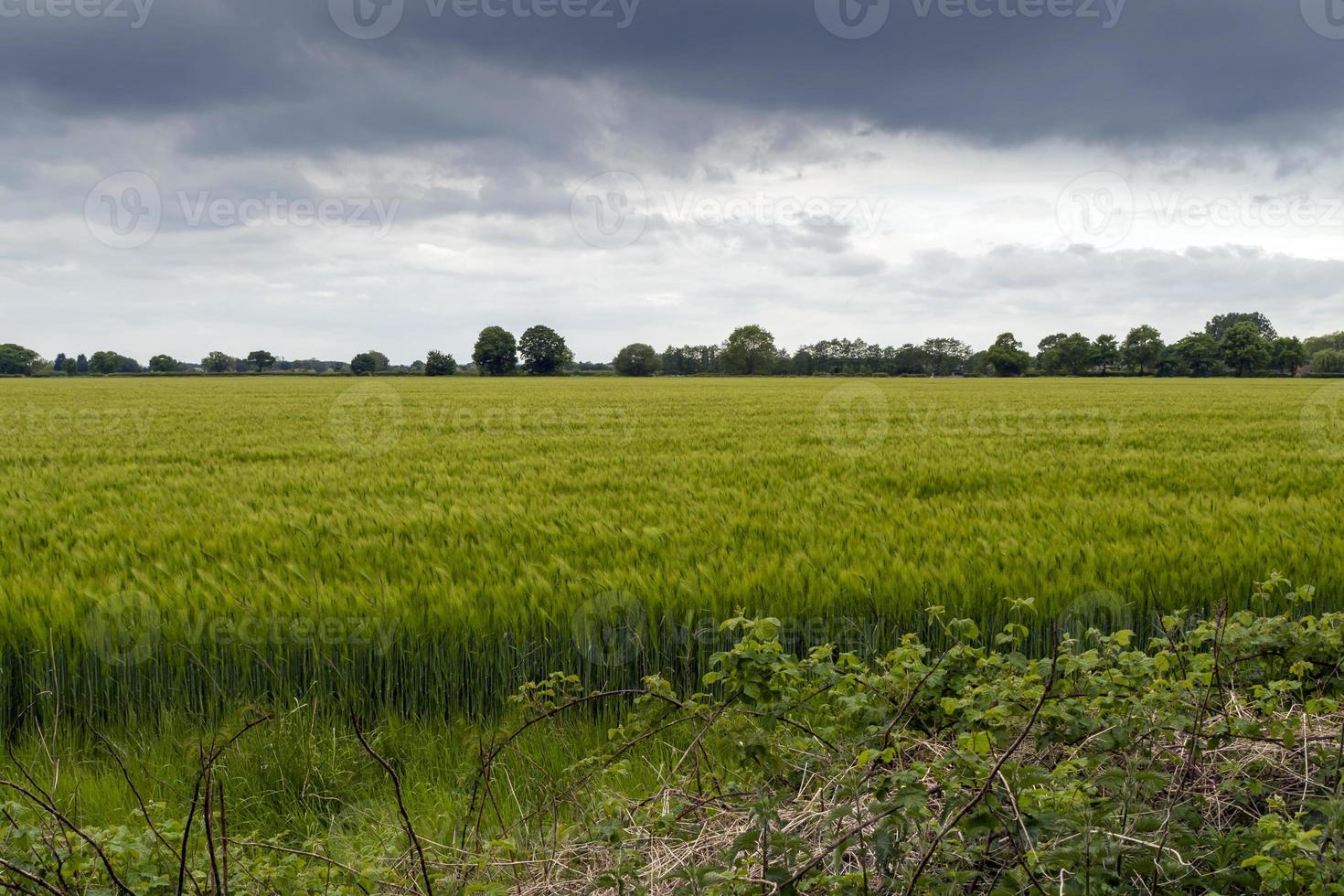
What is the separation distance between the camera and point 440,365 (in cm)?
13200

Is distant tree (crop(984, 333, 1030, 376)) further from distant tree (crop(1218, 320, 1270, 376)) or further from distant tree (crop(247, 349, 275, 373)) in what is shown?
distant tree (crop(247, 349, 275, 373))

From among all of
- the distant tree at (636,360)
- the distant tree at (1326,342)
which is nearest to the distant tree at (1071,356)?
the distant tree at (1326,342)

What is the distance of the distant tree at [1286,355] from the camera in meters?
128

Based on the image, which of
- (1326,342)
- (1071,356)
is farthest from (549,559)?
(1326,342)

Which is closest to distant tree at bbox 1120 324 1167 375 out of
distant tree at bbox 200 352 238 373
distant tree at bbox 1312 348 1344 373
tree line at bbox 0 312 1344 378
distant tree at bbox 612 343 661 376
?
tree line at bbox 0 312 1344 378

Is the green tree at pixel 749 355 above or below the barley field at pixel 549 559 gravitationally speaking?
above

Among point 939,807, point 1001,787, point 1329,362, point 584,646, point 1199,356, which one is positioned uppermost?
point 1199,356

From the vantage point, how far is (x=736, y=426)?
20.6 metres

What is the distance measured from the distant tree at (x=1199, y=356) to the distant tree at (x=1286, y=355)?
7697 mm

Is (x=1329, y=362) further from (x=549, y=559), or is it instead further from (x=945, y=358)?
(x=549, y=559)

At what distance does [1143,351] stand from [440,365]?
13984 centimetres

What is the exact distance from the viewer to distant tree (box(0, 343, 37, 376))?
150875 millimetres

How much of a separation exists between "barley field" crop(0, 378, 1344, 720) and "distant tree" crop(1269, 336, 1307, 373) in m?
153

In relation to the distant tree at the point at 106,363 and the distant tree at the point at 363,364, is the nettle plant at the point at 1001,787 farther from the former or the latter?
the distant tree at the point at 106,363
